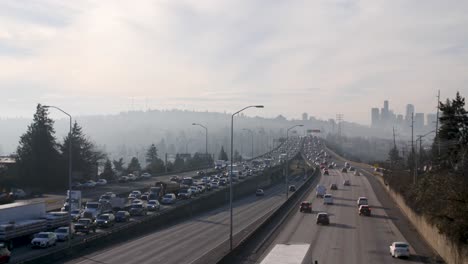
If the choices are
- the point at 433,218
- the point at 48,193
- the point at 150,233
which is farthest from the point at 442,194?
the point at 48,193

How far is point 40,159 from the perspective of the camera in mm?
78062

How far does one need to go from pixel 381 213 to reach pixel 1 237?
39.4 meters

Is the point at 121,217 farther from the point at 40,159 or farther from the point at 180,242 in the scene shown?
the point at 40,159

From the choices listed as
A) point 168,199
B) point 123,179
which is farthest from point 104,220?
point 123,179

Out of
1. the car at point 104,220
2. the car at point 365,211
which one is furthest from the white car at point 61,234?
the car at point 365,211

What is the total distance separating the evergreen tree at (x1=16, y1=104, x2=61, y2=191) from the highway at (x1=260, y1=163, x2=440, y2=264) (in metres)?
34.2

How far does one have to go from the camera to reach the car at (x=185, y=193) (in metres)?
72.4

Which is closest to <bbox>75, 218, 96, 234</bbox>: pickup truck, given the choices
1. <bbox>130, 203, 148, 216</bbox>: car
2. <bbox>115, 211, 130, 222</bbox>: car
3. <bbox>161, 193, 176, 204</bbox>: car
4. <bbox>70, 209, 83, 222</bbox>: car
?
<bbox>70, 209, 83, 222</bbox>: car

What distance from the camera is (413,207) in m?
51.8

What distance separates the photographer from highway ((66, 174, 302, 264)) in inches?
1340

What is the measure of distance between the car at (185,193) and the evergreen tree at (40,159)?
17.7 meters

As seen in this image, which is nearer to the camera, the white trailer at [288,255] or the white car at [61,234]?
the white trailer at [288,255]

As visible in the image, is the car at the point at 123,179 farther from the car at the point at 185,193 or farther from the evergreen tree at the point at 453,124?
Answer: the evergreen tree at the point at 453,124

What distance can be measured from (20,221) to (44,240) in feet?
12.7
